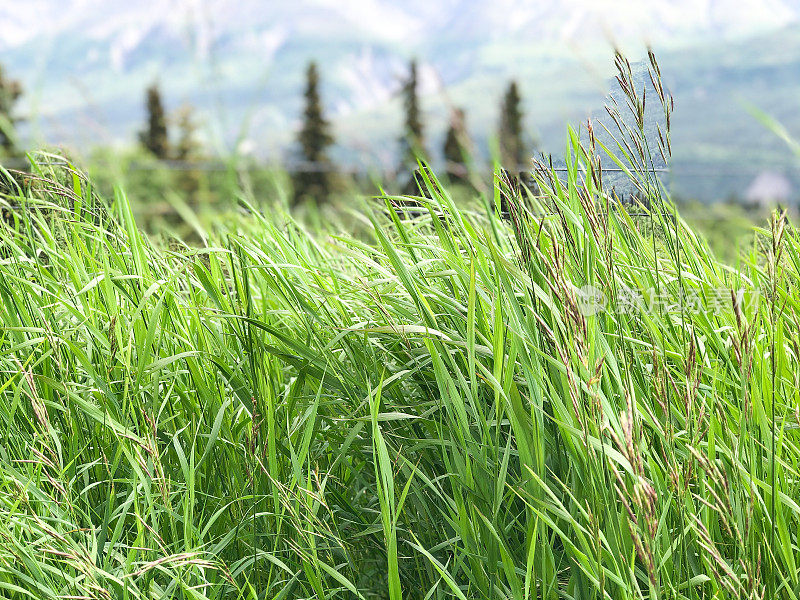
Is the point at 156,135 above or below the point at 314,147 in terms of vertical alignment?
above

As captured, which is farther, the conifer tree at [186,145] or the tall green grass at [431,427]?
the conifer tree at [186,145]

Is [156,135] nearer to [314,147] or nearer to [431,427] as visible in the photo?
[314,147]

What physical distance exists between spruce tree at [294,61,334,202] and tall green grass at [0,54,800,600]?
98.4ft

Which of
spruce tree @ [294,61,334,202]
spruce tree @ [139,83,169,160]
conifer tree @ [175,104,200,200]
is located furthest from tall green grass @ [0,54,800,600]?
spruce tree @ [139,83,169,160]

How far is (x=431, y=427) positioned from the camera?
1.40m

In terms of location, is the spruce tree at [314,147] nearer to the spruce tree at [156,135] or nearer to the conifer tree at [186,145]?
the conifer tree at [186,145]

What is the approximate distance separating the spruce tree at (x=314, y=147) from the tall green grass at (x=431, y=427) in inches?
1181

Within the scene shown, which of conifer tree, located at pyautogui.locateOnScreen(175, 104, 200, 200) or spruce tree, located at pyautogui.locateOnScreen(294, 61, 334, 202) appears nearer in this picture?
conifer tree, located at pyautogui.locateOnScreen(175, 104, 200, 200)

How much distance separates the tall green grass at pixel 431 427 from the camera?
1.09 meters

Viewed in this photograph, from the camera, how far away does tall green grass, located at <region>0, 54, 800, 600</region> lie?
109 cm

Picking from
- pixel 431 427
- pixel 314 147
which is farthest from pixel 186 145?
pixel 431 427

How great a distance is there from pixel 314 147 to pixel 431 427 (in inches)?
1261

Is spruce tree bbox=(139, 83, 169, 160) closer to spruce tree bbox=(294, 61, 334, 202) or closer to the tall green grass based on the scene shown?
spruce tree bbox=(294, 61, 334, 202)

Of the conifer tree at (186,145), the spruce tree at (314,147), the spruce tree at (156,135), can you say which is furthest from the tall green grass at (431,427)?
the spruce tree at (156,135)
